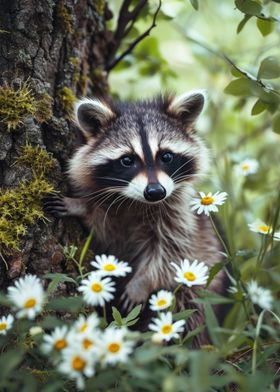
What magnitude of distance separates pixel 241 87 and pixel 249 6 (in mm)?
430

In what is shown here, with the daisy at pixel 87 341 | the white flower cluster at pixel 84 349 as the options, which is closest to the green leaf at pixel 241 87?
the white flower cluster at pixel 84 349

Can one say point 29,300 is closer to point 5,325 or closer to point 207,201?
point 5,325

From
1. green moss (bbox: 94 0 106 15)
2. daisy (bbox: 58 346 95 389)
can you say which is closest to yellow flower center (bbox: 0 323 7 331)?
daisy (bbox: 58 346 95 389)

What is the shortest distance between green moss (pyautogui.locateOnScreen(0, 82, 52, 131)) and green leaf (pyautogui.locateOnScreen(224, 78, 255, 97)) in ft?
3.59

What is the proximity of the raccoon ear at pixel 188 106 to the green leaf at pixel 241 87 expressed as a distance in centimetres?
79

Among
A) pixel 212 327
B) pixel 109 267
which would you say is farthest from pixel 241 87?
pixel 212 327

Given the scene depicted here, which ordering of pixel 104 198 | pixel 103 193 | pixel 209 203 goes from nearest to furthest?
pixel 209 203 → pixel 103 193 → pixel 104 198

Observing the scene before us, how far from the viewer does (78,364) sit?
1818 millimetres

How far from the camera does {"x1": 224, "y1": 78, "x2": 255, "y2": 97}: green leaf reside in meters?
3.10

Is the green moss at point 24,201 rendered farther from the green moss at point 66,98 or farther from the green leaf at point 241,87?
the green leaf at point 241,87

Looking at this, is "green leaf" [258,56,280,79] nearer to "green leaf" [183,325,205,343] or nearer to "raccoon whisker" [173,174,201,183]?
"raccoon whisker" [173,174,201,183]

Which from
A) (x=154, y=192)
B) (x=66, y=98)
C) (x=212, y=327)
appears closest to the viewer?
(x=212, y=327)

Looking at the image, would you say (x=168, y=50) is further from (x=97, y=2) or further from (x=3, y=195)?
(x=3, y=195)

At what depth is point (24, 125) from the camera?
3.22 m
